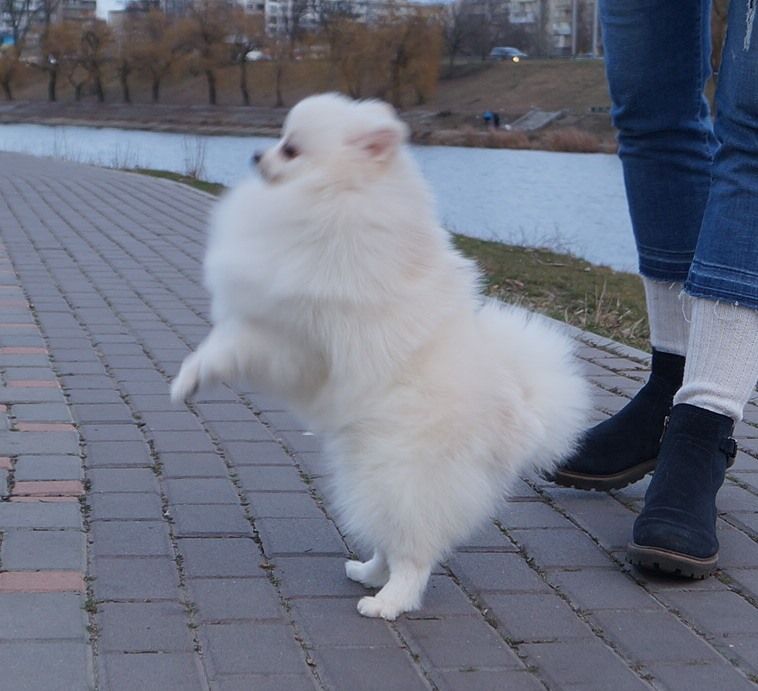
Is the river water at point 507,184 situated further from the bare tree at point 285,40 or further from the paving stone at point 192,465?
the bare tree at point 285,40

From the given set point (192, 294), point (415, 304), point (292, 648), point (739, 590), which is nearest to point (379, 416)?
point (415, 304)

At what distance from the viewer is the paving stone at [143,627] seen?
86.8 inches

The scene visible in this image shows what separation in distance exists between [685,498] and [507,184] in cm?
1594

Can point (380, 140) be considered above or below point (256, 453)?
above

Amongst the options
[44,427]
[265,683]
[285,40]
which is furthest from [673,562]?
[285,40]

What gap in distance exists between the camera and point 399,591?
2398 mm

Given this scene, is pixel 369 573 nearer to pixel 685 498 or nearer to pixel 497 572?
pixel 497 572

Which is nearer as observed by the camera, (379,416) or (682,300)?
(379,416)

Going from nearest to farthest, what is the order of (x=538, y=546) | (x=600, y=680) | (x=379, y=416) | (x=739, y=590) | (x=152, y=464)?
1. (x=600, y=680)
2. (x=379, y=416)
3. (x=739, y=590)
4. (x=538, y=546)
5. (x=152, y=464)

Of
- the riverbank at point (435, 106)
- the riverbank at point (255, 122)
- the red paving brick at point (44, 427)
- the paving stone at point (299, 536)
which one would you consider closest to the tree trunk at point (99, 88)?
the riverbank at point (435, 106)

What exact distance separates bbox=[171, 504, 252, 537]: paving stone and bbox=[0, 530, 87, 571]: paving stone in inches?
10.0

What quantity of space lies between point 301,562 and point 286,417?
1288 mm

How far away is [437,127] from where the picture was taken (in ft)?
120

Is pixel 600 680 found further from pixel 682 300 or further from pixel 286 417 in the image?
pixel 286 417
